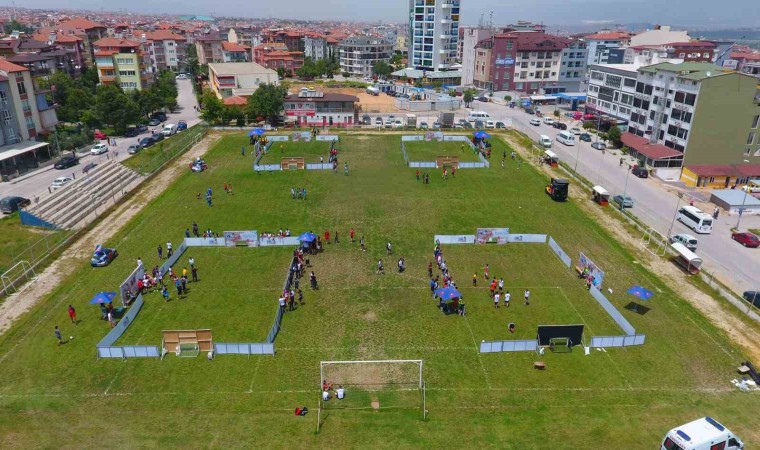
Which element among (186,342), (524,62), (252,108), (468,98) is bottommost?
(186,342)

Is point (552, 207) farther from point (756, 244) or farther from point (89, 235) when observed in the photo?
point (89, 235)

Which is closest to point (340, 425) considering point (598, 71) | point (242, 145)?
point (242, 145)

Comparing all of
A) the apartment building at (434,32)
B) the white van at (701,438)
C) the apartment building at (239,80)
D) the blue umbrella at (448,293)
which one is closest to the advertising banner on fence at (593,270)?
the blue umbrella at (448,293)

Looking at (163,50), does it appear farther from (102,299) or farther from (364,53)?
(102,299)

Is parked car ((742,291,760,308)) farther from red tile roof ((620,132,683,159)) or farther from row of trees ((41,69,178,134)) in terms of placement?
row of trees ((41,69,178,134))

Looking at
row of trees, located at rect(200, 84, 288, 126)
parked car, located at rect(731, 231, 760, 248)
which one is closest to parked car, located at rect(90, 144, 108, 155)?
row of trees, located at rect(200, 84, 288, 126)

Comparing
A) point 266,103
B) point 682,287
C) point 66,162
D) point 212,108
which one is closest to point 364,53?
point 266,103

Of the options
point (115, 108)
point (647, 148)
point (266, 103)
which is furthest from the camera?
point (266, 103)
